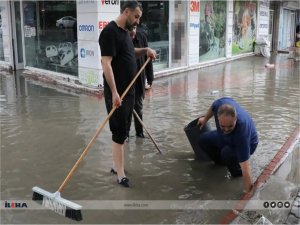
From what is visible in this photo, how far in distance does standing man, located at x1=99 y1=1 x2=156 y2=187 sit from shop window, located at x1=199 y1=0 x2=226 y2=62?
9.47m

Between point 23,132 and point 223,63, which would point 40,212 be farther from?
point 223,63

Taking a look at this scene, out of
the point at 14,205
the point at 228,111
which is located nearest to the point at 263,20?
the point at 228,111

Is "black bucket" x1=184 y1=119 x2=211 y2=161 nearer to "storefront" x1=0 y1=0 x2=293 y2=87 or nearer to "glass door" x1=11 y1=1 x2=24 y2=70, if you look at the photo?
"storefront" x1=0 y1=0 x2=293 y2=87

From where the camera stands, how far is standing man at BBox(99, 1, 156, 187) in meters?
4.03

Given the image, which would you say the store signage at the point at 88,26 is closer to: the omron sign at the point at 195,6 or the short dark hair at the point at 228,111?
the omron sign at the point at 195,6

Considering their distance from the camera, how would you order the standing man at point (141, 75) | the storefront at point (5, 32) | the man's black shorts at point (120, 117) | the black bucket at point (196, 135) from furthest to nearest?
the storefront at point (5, 32)
the standing man at point (141, 75)
the black bucket at point (196, 135)
the man's black shorts at point (120, 117)

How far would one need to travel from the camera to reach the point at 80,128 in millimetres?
6375

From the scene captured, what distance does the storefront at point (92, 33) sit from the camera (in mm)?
8922

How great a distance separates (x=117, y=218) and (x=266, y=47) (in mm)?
15708

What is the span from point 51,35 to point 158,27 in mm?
2929

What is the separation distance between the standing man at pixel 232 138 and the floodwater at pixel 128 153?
211 millimetres

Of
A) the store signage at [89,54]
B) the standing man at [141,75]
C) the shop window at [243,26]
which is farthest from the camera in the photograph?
the shop window at [243,26]

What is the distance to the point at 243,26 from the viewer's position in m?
17.5

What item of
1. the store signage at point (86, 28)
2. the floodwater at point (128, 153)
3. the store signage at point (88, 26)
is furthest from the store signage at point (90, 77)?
the store signage at point (86, 28)
